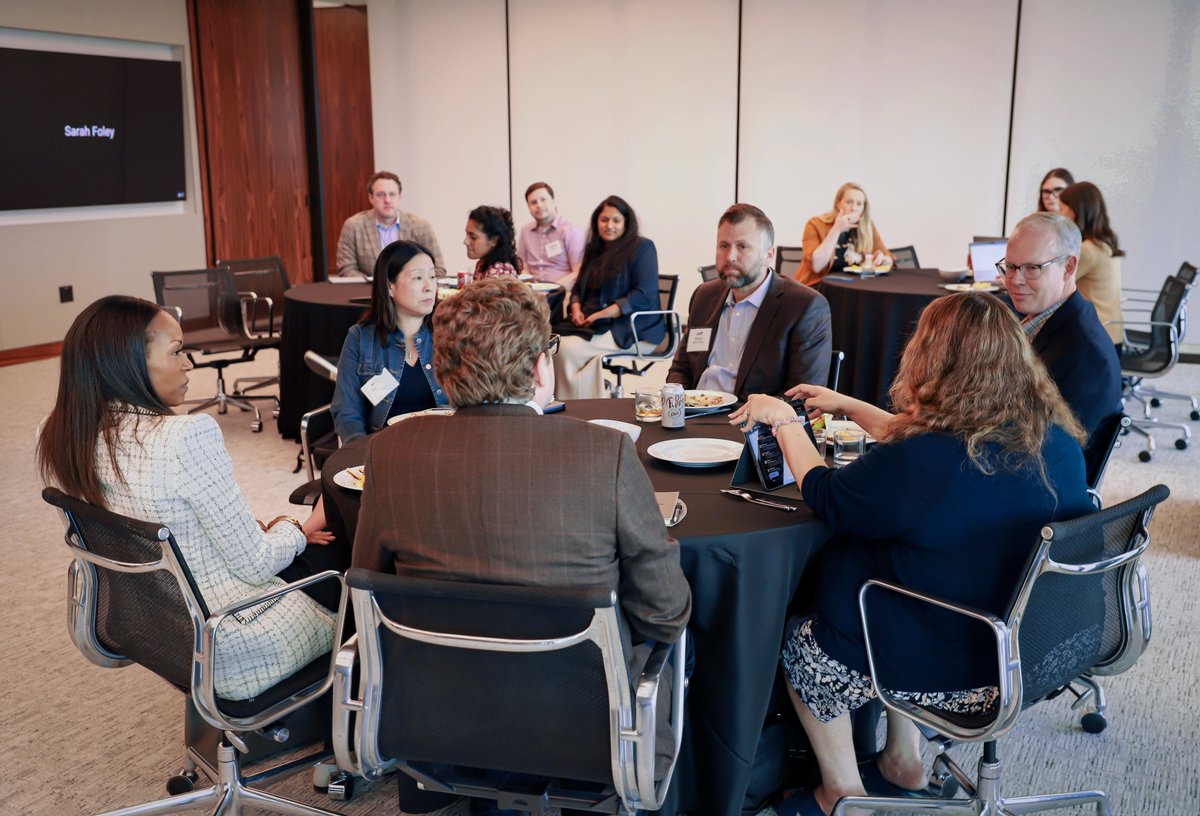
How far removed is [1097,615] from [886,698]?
463mm

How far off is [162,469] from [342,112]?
954 cm

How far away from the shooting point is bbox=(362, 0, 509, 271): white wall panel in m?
9.60

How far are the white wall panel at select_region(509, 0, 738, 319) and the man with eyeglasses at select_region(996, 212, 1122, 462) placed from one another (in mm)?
5900

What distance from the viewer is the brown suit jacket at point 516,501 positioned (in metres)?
1.83

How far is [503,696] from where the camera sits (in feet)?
6.09

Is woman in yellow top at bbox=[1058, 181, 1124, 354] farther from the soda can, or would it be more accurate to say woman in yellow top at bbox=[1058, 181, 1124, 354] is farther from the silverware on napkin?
the silverware on napkin

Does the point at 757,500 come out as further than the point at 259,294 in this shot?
No

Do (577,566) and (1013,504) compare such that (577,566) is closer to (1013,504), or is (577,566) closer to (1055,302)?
(1013,504)

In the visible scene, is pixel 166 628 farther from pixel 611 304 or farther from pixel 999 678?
pixel 611 304

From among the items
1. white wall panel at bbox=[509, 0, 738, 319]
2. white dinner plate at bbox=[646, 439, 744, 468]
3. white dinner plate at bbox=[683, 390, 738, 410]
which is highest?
white wall panel at bbox=[509, 0, 738, 319]

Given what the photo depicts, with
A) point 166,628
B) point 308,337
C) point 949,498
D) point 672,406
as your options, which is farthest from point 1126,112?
point 166,628

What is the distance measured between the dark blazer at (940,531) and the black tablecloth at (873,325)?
3.57m

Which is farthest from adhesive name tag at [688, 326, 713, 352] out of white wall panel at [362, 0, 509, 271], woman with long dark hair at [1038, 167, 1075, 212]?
white wall panel at [362, 0, 509, 271]

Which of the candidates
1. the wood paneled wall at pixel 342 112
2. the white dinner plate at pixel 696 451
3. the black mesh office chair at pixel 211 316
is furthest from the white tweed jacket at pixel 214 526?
the wood paneled wall at pixel 342 112
